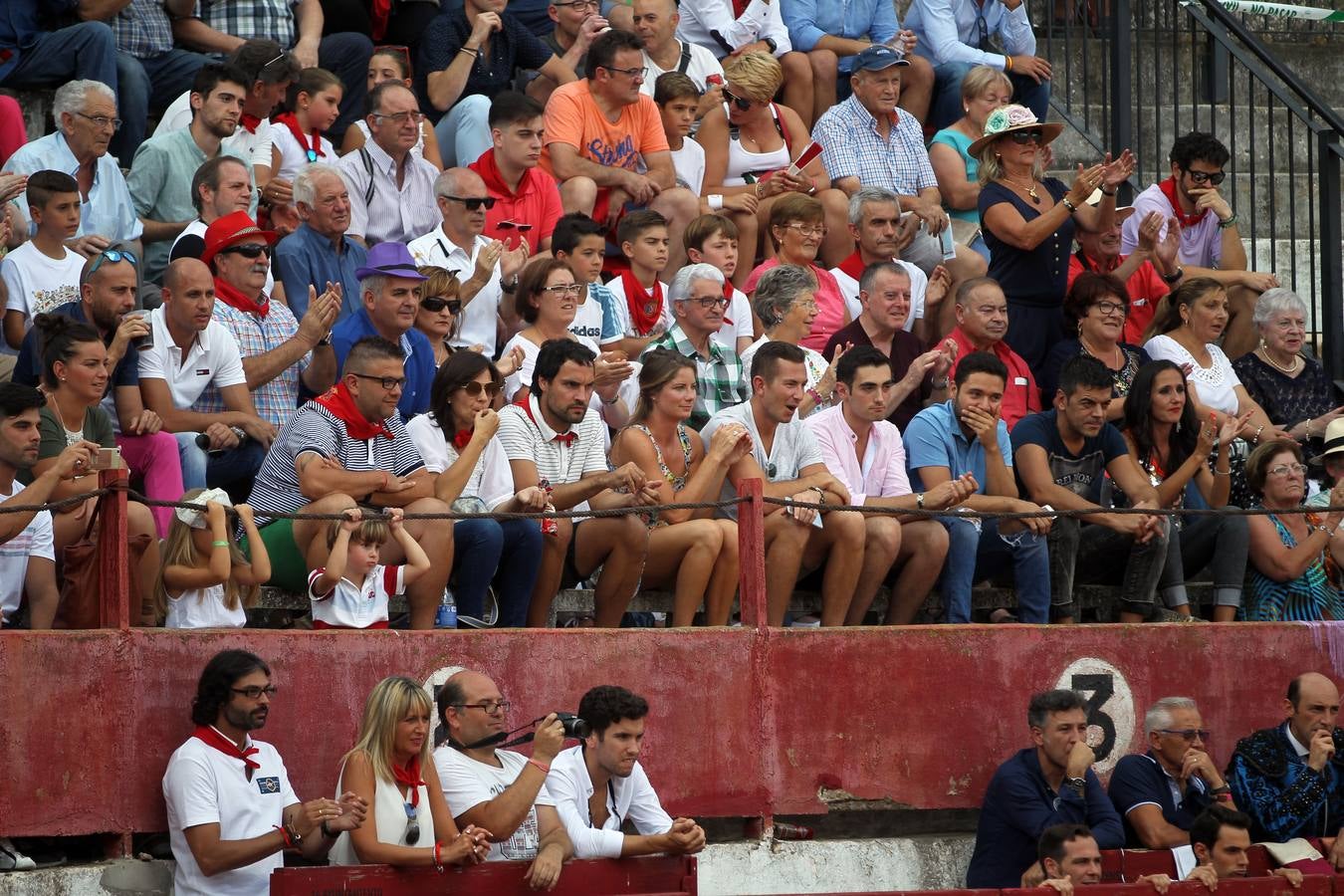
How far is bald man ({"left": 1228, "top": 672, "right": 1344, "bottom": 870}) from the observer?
10.0m

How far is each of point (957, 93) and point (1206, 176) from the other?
2.05 metres

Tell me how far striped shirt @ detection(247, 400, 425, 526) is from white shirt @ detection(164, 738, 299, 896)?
1.16 m

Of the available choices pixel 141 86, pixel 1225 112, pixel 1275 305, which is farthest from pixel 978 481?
pixel 1225 112

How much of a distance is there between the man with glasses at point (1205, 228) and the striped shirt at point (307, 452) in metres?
5.75

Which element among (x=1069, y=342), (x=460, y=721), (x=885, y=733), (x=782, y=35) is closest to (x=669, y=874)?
(x=460, y=721)

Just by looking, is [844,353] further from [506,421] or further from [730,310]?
[506,421]

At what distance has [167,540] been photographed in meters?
9.02

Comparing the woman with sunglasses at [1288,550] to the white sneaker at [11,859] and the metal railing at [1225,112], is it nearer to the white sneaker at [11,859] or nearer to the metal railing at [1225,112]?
the metal railing at [1225,112]

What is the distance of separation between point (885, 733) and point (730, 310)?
2.80 m

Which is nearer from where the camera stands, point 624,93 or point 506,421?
point 506,421

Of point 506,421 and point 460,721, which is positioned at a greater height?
point 506,421

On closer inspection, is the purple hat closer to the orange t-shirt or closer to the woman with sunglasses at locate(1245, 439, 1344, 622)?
the orange t-shirt

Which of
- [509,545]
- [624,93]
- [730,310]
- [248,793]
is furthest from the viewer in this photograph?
[624,93]

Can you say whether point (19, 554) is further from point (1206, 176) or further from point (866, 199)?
point (1206, 176)
